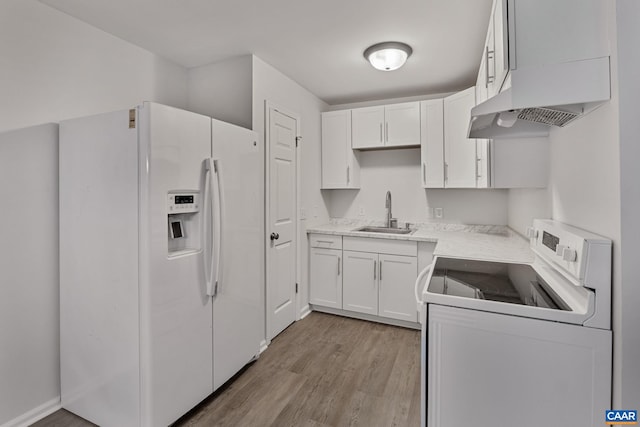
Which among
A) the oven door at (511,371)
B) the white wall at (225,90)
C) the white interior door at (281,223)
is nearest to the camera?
the oven door at (511,371)

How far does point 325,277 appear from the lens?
3277mm

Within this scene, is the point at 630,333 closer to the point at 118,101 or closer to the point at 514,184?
the point at 514,184

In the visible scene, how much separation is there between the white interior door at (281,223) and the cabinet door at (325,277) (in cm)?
31

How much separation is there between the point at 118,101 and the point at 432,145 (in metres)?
2.75

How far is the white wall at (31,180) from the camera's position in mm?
1671

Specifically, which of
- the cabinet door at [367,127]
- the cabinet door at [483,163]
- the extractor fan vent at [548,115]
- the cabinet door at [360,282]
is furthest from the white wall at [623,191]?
the cabinet door at [367,127]

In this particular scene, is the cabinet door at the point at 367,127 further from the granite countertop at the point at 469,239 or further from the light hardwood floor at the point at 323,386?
the light hardwood floor at the point at 323,386

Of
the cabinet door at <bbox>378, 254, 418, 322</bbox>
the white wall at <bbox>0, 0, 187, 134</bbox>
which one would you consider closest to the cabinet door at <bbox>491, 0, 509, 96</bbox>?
the cabinet door at <bbox>378, 254, 418, 322</bbox>

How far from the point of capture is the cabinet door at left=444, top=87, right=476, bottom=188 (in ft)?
9.25

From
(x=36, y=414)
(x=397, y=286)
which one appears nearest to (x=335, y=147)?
(x=397, y=286)

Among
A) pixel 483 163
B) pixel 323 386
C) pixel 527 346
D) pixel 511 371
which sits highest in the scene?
pixel 483 163

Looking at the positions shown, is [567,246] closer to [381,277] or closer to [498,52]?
[498,52]

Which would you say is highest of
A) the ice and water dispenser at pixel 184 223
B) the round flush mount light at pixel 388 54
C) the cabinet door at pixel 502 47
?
the round flush mount light at pixel 388 54

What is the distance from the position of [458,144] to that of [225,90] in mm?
2199
